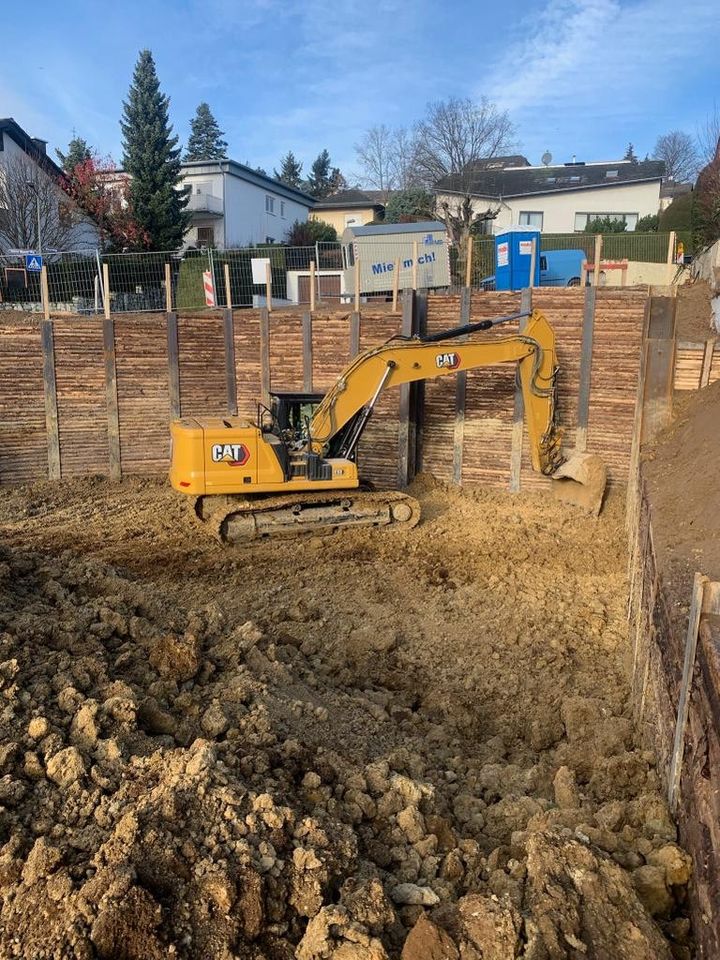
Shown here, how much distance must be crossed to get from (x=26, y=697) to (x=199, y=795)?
5.30ft

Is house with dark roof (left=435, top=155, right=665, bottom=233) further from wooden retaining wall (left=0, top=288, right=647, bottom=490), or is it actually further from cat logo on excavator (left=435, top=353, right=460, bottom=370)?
cat logo on excavator (left=435, top=353, right=460, bottom=370)

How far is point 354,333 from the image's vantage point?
41.7 feet

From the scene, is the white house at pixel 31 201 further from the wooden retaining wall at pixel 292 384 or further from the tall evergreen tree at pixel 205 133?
the tall evergreen tree at pixel 205 133

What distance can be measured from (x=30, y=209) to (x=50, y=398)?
1748 centimetres

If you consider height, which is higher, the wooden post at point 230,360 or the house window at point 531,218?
the house window at point 531,218

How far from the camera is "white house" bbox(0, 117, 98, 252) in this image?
1029 inches

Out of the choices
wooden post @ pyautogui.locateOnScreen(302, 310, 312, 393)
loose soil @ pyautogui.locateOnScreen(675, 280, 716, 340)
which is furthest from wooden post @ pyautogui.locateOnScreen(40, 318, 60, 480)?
loose soil @ pyautogui.locateOnScreen(675, 280, 716, 340)

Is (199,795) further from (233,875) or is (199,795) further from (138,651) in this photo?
(138,651)

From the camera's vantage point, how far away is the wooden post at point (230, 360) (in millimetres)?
13438

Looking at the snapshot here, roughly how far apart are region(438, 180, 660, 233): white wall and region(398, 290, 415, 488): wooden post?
28078mm

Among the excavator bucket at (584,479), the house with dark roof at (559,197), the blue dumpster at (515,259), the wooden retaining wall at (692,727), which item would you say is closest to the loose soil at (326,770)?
the wooden retaining wall at (692,727)

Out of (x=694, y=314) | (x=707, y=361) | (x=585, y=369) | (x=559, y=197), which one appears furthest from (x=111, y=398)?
(x=559, y=197)

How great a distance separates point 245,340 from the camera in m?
13.5

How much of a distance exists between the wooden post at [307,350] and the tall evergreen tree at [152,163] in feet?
63.8
